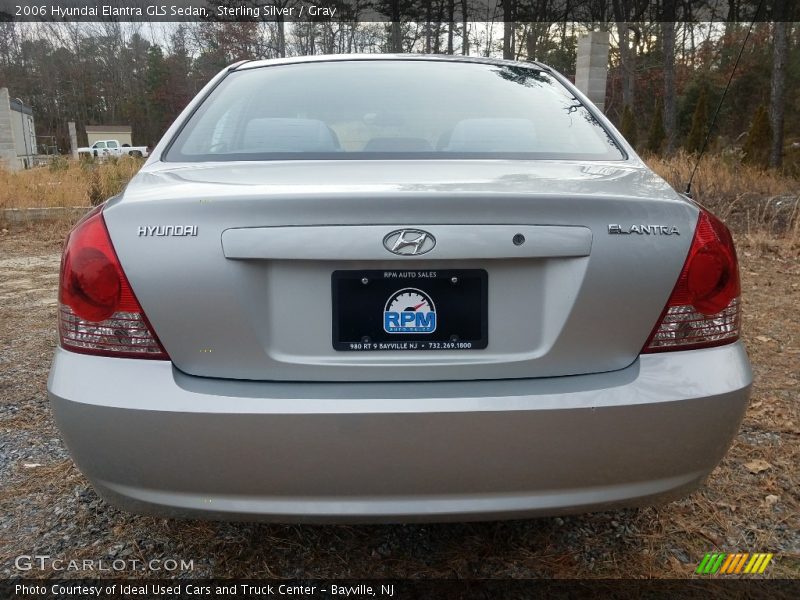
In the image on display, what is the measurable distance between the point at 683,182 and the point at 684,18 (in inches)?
768

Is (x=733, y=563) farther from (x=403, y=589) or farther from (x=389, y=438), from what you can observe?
(x=389, y=438)

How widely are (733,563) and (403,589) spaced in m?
1.03

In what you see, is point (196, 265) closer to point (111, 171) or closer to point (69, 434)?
point (69, 434)

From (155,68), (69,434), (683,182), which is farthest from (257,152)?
(155,68)

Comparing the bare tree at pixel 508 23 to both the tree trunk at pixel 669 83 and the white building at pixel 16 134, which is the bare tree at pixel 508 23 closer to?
the tree trunk at pixel 669 83

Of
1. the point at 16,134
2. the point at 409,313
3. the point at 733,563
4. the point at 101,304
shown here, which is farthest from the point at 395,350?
the point at 16,134

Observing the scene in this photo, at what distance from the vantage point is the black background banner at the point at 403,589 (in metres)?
1.80

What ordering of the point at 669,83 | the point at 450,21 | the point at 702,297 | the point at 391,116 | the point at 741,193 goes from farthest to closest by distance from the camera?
the point at 450,21
the point at 669,83
the point at 741,193
the point at 391,116
the point at 702,297

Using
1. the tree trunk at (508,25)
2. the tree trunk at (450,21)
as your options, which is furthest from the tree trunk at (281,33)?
the tree trunk at (508,25)

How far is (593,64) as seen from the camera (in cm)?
1364

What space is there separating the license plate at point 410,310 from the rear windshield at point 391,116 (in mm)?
615

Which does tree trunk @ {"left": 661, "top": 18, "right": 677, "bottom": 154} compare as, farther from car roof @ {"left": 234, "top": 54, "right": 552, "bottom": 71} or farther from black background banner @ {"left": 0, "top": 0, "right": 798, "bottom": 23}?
car roof @ {"left": 234, "top": 54, "right": 552, "bottom": 71}

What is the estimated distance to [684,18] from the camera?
25.5 m

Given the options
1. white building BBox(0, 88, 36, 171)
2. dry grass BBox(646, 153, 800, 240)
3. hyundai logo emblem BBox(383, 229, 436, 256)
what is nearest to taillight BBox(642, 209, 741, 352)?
hyundai logo emblem BBox(383, 229, 436, 256)
